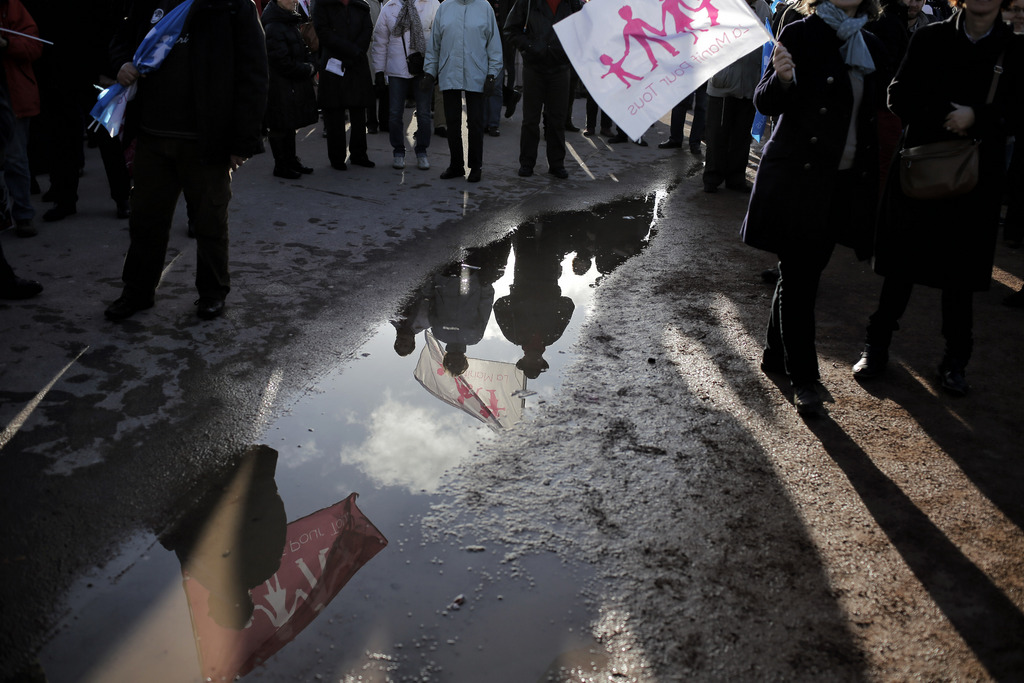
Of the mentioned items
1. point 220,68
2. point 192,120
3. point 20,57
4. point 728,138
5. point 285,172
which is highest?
point 220,68

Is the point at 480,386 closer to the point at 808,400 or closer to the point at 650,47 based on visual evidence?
the point at 808,400

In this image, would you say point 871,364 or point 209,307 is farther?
point 209,307

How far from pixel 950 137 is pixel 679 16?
1.52 m

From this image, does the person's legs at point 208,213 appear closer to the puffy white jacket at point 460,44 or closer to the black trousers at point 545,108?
the puffy white jacket at point 460,44

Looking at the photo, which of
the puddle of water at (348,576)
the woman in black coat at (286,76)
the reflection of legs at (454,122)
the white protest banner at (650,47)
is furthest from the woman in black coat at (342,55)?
Answer: the puddle of water at (348,576)

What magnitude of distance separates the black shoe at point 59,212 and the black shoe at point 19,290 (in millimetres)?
1919

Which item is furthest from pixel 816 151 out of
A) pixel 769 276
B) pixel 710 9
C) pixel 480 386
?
pixel 769 276

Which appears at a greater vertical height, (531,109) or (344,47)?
(344,47)

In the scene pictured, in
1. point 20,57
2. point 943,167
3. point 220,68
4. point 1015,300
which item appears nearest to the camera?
point 943,167

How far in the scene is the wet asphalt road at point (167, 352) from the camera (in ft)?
9.60

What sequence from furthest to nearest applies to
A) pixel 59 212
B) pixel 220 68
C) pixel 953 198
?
pixel 59 212 < pixel 220 68 < pixel 953 198

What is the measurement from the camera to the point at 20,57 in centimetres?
623

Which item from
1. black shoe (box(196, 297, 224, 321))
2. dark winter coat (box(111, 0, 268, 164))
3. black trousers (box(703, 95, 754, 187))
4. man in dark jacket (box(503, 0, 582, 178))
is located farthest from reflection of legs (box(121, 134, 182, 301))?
black trousers (box(703, 95, 754, 187))

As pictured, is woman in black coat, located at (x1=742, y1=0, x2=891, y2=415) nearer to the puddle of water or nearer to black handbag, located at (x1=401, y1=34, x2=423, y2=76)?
the puddle of water
